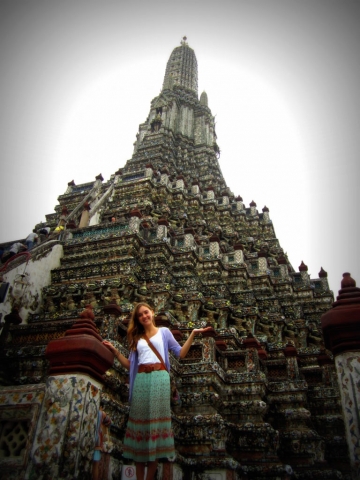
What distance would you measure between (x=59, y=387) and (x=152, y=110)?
3464 centimetres

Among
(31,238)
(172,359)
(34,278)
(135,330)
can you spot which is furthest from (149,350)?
(31,238)

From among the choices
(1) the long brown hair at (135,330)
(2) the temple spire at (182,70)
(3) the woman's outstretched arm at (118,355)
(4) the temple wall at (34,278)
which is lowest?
(3) the woman's outstretched arm at (118,355)

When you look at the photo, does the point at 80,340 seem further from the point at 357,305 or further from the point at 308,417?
the point at 308,417

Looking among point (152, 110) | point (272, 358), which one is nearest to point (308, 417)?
point (272, 358)

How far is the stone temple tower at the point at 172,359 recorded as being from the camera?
5117 mm

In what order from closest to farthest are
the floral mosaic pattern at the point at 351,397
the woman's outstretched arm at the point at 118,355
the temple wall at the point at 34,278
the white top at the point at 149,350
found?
the floral mosaic pattern at the point at 351,397, the white top at the point at 149,350, the woman's outstretched arm at the point at 118,355, the temple wall at the point at 34,278

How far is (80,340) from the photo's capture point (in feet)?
16.9

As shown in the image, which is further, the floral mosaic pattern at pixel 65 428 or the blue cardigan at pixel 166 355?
the blue cardigan at pixel 166 355

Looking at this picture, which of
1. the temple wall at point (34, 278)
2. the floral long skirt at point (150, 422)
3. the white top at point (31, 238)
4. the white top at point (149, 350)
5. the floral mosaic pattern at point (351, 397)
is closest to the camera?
the floral long skirt at point (150, 422)

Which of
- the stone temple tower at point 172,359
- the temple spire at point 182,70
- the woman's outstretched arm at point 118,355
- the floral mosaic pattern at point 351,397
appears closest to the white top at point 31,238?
the stone temple tower at point 172,359

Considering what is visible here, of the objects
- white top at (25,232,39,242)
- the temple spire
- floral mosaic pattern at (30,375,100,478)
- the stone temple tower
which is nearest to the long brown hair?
the stone temple tower

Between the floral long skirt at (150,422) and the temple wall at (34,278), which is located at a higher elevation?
the temple wall at (34,278)

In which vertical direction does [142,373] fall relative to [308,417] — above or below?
below

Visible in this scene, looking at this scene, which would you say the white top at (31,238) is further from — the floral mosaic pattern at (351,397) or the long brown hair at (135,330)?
the floral mosaic pattern at (351,397)
